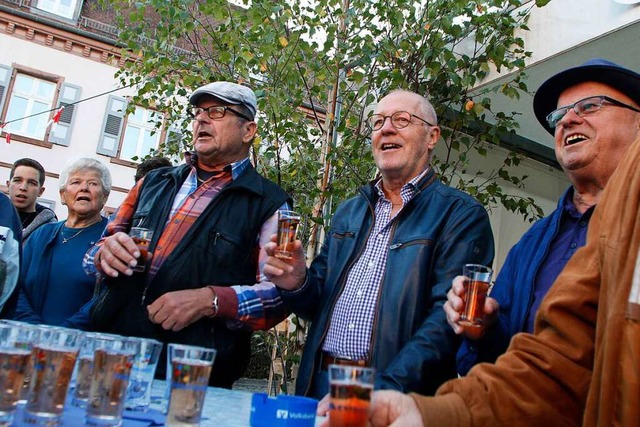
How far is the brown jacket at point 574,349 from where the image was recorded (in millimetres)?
1207

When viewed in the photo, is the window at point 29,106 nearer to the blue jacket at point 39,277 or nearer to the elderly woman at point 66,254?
the elderly woman at point 66,254

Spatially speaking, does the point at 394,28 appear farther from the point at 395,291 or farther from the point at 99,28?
the point at 99,28

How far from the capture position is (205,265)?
2.79 meters

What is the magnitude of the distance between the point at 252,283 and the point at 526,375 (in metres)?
1.80

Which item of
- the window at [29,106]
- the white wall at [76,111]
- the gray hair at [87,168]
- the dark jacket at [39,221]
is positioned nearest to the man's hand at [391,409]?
the gray hair at [87,168]

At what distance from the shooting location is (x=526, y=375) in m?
1.35

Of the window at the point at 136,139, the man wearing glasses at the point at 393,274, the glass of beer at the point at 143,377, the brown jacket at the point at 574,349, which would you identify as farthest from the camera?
the window at the point at 136,139

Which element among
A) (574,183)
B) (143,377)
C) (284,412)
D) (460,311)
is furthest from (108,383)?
(574,183)

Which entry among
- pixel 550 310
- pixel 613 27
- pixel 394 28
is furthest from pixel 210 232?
pixel 613 27

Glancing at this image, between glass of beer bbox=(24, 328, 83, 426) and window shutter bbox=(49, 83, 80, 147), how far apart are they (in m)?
18.0

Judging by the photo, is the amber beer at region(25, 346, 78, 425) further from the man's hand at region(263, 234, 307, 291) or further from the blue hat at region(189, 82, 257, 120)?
the blue hat at region(189, 82, 257, 120)

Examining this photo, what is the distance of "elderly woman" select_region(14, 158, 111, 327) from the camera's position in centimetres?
333

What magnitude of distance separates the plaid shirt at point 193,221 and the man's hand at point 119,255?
286 millimetres

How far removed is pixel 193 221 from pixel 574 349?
196cm
